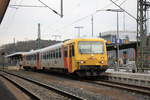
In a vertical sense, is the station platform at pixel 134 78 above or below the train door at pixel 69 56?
below

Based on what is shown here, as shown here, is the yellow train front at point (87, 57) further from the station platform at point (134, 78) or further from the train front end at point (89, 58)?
the station platform at point (134, 78)

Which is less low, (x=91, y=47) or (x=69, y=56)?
(x=91, y=47)

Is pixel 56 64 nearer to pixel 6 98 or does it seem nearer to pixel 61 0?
pixel 61 0

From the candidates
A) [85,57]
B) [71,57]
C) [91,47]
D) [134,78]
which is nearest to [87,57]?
[85,57]

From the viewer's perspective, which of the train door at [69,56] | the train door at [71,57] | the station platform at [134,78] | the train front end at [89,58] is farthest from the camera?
the train door at [69,56]

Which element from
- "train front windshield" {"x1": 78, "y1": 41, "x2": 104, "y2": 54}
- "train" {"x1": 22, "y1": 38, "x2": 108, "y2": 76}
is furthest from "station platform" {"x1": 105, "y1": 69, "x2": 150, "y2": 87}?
"train front windshield" {"x1": 78, "y1": 41, "x2": 104, "y2": 54}

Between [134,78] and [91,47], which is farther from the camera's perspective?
[91,47]

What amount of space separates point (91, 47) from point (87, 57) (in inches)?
35.1

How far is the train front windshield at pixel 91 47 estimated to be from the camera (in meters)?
18.6

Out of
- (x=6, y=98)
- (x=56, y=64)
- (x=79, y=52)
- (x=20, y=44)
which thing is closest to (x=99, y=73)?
(x=79, y=52)

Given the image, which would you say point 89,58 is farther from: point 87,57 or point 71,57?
point 71,57

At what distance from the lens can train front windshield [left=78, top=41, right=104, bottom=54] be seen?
18.6 m

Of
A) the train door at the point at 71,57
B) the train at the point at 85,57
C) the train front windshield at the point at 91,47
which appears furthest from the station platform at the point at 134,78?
the train door at the point at 71,57

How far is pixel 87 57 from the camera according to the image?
1838cm
